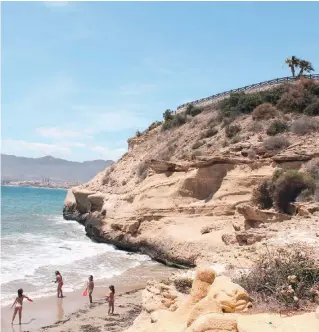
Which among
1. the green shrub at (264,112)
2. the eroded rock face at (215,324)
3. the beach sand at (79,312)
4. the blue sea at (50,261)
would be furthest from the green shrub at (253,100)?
the eroded rock face at (215,324)

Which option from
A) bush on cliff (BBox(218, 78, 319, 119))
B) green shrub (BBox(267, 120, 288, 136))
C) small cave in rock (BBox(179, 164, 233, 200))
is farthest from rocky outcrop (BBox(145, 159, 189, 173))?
bush on cliff (BBox(218, 78, 319, 119))

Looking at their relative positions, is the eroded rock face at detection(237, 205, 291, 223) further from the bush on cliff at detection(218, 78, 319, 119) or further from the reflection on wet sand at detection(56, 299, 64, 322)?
the bush on cliff at detection(218, 78, 319, 119)

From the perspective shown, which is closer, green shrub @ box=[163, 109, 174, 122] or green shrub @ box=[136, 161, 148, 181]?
green shrub @ box=[136, 161, 148, 181]

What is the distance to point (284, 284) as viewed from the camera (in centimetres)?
660

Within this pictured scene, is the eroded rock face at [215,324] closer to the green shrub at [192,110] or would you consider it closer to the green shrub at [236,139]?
the green shrub at [236,139]

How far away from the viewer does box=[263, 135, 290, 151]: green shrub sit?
24016 millimetres

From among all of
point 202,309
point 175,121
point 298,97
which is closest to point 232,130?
point 298,97

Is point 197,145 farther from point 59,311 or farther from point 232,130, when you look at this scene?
point 59,311

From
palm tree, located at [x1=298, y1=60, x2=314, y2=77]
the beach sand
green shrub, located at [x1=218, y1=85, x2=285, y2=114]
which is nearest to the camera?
the beach sand

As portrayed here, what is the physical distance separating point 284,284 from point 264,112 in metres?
25.0

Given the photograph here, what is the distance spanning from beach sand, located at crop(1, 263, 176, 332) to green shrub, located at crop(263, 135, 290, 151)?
1234 centimetres

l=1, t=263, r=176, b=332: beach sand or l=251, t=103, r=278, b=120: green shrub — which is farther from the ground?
l=251, t=103, r=278, b=120: green shrub

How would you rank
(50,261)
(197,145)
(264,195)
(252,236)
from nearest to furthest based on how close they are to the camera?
(252,236)
(50,261)
(264,195)
(197,145)

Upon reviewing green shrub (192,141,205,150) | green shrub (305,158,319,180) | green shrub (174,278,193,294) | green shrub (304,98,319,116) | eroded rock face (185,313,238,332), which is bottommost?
green shrub (174,278,193,294)
